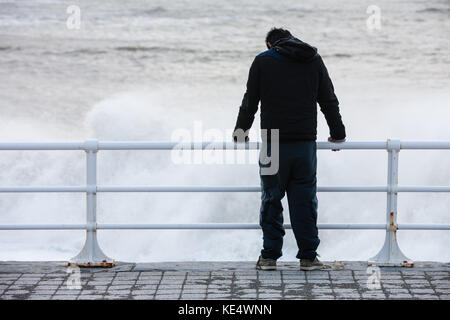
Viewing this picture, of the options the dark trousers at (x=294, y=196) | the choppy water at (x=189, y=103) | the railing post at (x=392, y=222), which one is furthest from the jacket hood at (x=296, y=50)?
the choppy water at (x=189, y=103)

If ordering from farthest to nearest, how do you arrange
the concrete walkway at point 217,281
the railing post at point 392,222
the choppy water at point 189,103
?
the choppy water at point 189,103
the railing post at point 392,222
the concrete walkway at point 217,281

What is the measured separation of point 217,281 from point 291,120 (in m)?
1.26

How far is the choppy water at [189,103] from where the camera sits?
13555 mm

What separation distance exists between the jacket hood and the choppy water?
21.8 ft

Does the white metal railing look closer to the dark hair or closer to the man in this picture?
the man

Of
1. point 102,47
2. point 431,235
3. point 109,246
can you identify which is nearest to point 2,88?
point 102,47

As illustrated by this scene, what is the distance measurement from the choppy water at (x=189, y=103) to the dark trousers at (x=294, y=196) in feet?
19.9

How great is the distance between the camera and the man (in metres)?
5.49

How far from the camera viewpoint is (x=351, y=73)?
31.9 metres

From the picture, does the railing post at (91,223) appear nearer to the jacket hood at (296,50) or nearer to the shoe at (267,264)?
the shoe at (267,264)

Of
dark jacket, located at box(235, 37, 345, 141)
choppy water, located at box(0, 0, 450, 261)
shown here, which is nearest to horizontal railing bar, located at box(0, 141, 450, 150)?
dark jacket, located at box(235, 37, 345, 141)

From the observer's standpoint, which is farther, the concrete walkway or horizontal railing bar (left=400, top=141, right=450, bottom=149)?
horizontal railing bar (left=400, top=141, right=450, bottom=149)

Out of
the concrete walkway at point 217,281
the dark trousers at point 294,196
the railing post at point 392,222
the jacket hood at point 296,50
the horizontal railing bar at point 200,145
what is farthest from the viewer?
the railing post at point 392,222
